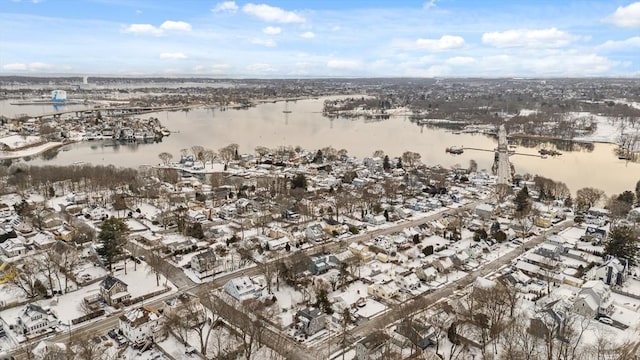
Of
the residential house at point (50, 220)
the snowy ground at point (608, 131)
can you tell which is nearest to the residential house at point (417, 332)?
the residential house at point (50, 220)

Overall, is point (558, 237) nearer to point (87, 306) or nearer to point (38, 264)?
point (87, 306)

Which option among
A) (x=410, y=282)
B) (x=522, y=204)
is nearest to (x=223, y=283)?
(x=410, y=282)

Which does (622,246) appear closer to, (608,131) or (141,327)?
(141,327)

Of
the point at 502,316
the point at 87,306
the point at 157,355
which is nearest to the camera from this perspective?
the point at 157,355

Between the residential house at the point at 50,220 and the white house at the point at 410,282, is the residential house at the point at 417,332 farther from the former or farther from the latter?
the residential house at the point at 50,220

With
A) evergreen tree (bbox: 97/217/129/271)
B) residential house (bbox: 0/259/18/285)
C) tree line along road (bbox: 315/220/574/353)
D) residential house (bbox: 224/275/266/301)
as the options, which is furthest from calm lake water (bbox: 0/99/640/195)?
residential house (bbox: 224/275/266/301)

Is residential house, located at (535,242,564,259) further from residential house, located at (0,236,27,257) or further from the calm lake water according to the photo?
residential house, located at (0,236,27,257)

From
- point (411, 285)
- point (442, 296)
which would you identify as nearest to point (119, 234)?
point (411, 285)
